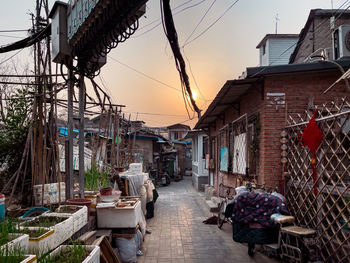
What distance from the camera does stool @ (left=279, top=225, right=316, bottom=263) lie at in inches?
162

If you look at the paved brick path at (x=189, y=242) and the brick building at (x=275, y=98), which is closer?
the paved brick path at (x=189, y=242)

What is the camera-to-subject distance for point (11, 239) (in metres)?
2.54

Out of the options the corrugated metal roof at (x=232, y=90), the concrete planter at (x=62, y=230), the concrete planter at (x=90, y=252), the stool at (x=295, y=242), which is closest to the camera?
the concrete planter at (x=90, y=252)

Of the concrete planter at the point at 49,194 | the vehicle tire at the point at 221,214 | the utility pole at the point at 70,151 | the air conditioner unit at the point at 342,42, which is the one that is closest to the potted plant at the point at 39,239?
the utility pole at the point at 70,151

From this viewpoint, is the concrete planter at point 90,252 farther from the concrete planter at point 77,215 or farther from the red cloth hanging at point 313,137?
the red cloth hanging at point 313,137

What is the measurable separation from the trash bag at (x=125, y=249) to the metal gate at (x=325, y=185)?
10.1 ft

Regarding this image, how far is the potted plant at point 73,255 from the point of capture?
8.33 feet

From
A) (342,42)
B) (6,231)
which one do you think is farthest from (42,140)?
(342,42)

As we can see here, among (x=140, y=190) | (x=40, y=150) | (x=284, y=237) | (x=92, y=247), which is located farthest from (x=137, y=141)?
(x=92, y=247)

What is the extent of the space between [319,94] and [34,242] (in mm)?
5818

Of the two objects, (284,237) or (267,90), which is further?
(267,90)

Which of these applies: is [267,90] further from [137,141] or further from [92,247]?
[137,141]

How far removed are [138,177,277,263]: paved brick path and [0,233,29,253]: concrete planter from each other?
288 cm

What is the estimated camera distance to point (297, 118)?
5.91 metres
